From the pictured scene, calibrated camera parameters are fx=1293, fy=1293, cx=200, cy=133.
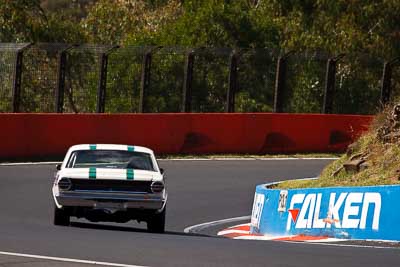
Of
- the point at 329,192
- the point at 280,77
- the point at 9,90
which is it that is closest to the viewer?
the point at 329,192

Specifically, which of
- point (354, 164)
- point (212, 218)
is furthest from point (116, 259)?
point (212, 218)

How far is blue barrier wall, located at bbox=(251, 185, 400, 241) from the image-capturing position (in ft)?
50.0

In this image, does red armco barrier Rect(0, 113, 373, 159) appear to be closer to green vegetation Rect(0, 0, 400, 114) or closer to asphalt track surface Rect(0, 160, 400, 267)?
asphalt track surface Rect(0, 160, 400, 267)

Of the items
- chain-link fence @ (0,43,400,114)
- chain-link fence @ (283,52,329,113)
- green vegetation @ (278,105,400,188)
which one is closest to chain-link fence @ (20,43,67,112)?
chain-link fence @ (0,43,400,114)

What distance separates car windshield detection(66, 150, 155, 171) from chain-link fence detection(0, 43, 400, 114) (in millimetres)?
13225

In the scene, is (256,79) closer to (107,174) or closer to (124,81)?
(124,81)

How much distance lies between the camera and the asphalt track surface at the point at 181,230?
12820mm

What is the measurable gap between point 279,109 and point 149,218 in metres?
18.6

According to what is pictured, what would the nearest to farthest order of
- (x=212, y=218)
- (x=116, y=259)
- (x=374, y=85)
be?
(x=116, y=259) < (x=212, y=218) < (x=374, y=85)

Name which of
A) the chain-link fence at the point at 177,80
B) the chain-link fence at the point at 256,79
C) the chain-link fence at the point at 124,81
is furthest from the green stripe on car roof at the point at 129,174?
the chain-link fence at the point at 256,79

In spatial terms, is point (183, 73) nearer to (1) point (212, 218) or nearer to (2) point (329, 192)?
(1) point (212, 218)

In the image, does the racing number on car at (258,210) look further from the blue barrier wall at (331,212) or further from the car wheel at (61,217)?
the car wheel at (61,217)

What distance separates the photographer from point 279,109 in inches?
1446

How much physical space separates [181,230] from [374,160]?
10.9 ft
